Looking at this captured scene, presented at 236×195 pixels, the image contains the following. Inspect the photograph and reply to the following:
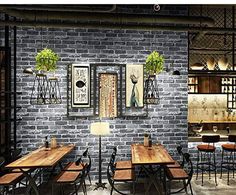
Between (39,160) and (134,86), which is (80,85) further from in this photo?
(39,160)

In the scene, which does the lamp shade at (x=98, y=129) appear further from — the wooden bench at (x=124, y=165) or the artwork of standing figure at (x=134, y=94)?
the artwork of standing figure at (x=134, y=94)

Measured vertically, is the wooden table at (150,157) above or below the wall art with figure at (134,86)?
below

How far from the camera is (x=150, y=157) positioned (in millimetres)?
4742

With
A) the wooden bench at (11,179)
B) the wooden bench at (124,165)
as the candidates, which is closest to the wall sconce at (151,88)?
the wooden bench at (124,165)

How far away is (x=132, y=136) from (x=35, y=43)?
277 cm

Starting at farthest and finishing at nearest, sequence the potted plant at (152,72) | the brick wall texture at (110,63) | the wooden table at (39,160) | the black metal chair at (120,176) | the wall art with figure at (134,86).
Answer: the wall art with figure at (134,86), the brick wall texture at (110,63), the potted plant at (152,72), the black metal chair at (120,176), the wooden table at (39,160)

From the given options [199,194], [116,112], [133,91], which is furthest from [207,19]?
[199,194]

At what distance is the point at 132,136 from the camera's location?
607 centimetres

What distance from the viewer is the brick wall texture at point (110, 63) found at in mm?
5906

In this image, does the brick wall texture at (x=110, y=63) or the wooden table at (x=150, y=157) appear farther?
the brick wall texture at (x=110, y=63)

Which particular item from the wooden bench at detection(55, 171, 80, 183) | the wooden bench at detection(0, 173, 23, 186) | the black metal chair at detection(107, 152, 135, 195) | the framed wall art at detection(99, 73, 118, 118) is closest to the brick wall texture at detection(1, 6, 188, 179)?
the framed wall art at detection(99, 73, 118, 118)

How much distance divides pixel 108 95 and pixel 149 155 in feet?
5.50

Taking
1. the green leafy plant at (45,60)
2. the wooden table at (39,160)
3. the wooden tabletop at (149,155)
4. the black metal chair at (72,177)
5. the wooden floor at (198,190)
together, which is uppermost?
the green leafy plant at (45,60)

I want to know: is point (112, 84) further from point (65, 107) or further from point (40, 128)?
point (40, 128)
